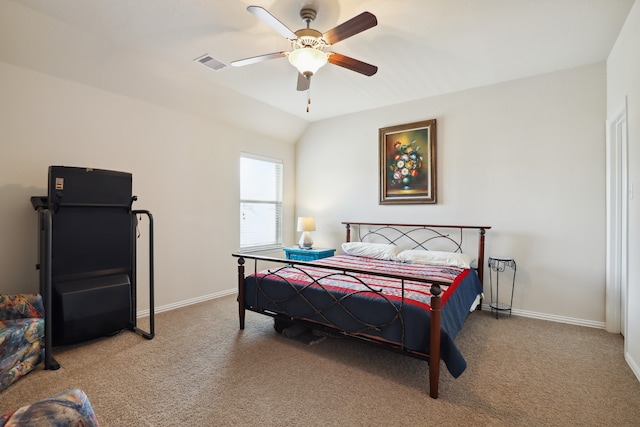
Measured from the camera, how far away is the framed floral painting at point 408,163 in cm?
430

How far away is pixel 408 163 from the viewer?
14.7 feet

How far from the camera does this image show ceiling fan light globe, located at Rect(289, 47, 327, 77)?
237cm

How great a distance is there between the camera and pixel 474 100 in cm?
400

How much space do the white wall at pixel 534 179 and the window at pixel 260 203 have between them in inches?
80.2

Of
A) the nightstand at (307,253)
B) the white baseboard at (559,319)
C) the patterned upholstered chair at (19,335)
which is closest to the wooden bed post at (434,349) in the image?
the white baseboard at (559,319)

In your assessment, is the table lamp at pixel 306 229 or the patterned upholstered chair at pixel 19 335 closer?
the patterned upholstered chair at pixel 19 335

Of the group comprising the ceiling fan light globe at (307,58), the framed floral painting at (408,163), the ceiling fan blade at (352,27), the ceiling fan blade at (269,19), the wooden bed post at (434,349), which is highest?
the ceiling fan blade at (269,19)

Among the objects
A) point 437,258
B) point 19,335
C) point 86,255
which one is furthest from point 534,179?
point 19,335

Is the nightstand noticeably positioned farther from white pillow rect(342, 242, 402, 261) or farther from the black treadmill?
the black treadmill

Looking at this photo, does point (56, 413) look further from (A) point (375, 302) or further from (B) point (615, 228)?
(B) point (615, 228)

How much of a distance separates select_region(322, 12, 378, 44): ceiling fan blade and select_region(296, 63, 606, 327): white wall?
2496mm

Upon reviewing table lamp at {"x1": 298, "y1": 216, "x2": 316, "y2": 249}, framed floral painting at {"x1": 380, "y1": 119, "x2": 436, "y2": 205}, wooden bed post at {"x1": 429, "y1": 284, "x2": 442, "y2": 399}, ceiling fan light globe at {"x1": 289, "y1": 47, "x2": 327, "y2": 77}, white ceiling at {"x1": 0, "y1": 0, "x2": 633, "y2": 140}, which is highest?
white ceiling at {"x1": 0, "y1": 0, "x2": 633, "y2": 140}

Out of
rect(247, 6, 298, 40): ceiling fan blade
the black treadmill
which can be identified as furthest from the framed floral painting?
the black treadmill

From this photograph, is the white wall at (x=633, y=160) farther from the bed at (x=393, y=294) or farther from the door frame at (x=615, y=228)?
the bed at (x=393, y=294)
